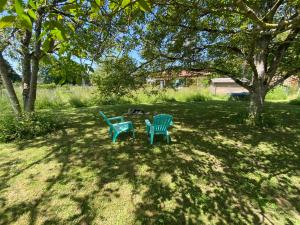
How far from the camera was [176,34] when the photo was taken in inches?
284

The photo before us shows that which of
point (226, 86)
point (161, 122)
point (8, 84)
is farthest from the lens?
Answer: point (226, 86)

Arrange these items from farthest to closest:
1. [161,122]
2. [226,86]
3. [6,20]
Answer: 1. [226,86]
2. [161,122]
3. [6,20]

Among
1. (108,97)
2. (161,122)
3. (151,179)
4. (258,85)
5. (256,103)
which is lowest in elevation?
(151,179)

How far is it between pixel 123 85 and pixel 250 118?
14.6ft

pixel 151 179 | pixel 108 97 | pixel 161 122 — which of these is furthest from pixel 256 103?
pixel 108 97

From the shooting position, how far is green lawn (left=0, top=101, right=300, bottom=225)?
128 inches

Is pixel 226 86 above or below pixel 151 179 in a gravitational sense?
above

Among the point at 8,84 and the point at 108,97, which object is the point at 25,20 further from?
the point at 108,97

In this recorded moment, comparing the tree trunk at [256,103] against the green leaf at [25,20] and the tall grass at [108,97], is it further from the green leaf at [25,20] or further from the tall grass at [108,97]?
the green leaf at [25,20]

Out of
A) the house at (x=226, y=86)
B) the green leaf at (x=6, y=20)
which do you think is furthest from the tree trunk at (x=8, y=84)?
the house at (x=226, y=86)

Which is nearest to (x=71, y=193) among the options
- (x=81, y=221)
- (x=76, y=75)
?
(x=81, y=221)

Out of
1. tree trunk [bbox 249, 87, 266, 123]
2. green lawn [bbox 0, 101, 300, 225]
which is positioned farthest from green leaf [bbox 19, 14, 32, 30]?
tree trunk [bbox 249, 87, 266, 123]

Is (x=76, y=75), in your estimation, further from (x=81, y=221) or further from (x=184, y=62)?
(x=184, y=62)

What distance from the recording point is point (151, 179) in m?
4.12
